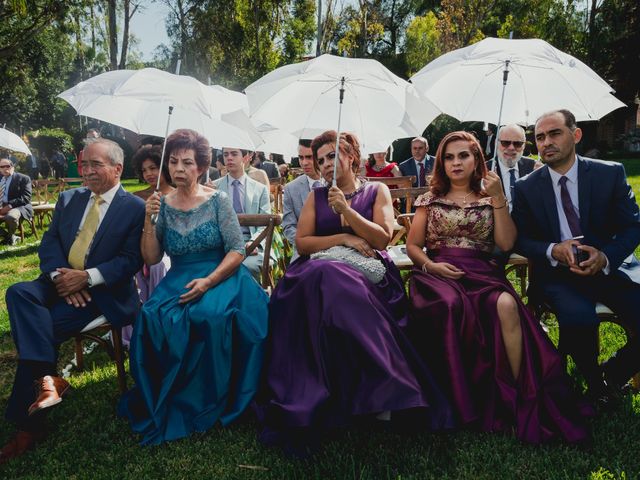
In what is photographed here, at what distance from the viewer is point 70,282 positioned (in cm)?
363

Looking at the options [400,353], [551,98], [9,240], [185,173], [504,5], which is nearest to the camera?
[400,353]

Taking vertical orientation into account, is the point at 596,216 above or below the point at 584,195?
below

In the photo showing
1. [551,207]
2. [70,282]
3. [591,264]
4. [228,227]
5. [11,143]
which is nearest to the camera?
[591,264]

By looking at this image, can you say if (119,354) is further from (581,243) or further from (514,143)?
(514,143)

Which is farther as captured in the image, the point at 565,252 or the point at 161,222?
the point at 161,222

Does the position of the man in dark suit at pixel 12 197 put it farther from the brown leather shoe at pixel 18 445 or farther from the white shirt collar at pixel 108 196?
the brown leather shoe at pixel 18 445

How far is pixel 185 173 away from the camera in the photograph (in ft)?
12.5

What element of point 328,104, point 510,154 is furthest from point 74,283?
point 510,154

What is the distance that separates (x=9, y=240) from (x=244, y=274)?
29.5 feet

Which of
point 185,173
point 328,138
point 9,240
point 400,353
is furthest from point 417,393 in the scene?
point 9,240

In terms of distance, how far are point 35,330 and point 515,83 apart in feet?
13.8

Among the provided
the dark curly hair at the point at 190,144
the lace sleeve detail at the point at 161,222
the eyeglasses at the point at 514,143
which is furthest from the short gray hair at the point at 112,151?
the eyeglasses at the point at 514,143

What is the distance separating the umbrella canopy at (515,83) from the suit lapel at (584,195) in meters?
0.70

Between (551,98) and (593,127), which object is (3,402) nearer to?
(551,98)
